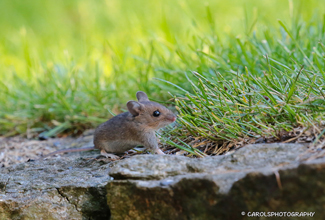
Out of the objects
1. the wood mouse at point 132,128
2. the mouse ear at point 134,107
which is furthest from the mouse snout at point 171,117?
the mouse ear at point 134,107

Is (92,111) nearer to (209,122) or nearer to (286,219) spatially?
(209,122)

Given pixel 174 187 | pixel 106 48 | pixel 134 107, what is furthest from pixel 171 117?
pixel 106 48

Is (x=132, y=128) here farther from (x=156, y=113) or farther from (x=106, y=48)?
(x=106, y=48)

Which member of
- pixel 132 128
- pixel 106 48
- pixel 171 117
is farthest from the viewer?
pixel 106 48

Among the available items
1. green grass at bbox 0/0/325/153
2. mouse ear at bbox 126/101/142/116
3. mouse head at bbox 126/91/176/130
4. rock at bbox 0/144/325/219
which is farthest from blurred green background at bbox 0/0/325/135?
rock at bbox 0/144/325/219

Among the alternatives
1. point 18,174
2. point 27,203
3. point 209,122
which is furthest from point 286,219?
point 18,174

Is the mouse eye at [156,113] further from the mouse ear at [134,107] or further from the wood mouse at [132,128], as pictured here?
the mouse ear at [134,107]

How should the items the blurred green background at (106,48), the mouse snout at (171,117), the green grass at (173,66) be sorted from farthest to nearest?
the blurred green background at (106,48), the mouse snout at (171,117), the green grass at (173,66)
